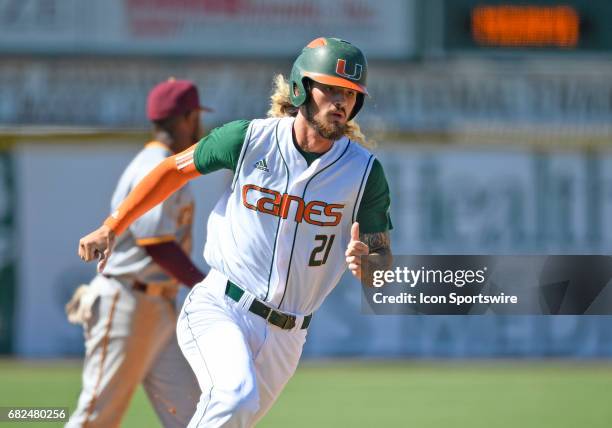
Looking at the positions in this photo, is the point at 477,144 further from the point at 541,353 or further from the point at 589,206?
the point at 541,353

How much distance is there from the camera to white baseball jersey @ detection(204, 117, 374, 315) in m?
5.19

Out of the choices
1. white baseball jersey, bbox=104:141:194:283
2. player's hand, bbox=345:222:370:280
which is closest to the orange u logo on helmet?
player's hand, bbox=345:222:370:280

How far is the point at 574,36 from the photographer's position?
1271cm

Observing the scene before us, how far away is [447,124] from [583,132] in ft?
4.97

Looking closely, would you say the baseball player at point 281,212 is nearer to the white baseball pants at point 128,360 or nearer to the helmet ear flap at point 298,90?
the helmet ear flap at point 298,90

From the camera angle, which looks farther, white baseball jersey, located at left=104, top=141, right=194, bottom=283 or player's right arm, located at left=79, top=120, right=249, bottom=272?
white baseball jersey, located at left=104, top=141, right=194, bottom=283

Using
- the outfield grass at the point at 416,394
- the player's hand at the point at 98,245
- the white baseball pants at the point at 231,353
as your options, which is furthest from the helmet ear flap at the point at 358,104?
the outfield grass at the point at 416,394

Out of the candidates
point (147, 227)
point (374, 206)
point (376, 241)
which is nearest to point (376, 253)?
point (376, 241)

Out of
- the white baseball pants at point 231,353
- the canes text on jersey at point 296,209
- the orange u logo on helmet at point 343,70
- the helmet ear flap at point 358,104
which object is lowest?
the white baseball pants at point 231,353

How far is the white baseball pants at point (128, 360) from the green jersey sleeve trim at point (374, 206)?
1438 mm

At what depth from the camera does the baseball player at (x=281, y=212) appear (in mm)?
5168

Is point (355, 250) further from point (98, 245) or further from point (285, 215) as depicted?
point (98, 245)

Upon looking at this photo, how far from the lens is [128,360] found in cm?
615

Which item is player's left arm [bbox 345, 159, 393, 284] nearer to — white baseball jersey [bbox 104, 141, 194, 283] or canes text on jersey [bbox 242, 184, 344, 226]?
canes text on jersey [bbox 242, 184, 344, 226]
